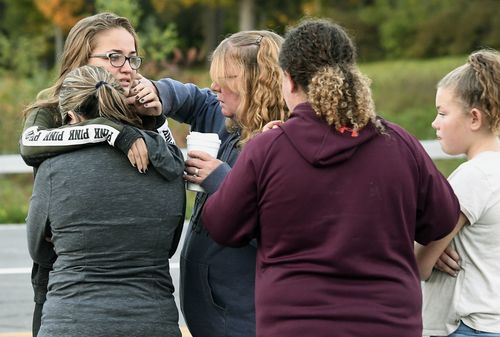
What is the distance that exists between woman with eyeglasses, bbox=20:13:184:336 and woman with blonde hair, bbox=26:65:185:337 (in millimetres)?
32

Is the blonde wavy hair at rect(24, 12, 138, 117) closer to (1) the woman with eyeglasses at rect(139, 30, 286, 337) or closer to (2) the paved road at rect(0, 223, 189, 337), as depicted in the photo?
(1) the woman with eyeglasses at rect(139, 30, 286, 337)

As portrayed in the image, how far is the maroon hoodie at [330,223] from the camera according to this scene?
117 inches

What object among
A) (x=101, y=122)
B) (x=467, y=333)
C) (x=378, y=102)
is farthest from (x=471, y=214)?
(x=378, y=102)

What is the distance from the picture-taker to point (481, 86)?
3.33 metres

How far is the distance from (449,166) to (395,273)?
13.0 metres

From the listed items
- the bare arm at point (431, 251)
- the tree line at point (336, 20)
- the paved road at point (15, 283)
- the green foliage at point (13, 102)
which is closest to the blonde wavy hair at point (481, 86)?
the bare arm at point (431, 251)

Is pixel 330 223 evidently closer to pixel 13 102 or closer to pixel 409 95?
pixel 13 102

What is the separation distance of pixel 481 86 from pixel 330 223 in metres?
0.77

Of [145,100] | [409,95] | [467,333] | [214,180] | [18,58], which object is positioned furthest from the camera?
[409,95]

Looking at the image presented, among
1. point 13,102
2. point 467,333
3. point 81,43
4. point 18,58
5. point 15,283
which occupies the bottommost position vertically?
point 18,58

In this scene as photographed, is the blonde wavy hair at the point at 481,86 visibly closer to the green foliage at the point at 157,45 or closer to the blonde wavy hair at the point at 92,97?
the blonde wavy hair at the point at 92,97

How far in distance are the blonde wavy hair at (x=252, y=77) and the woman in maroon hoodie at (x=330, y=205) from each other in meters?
0.56

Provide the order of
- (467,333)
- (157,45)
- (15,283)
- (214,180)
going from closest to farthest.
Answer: (467,333)
(214,180)
(15,283)
(157,45)

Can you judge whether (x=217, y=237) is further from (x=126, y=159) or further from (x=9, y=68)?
(x=9, y=68)
